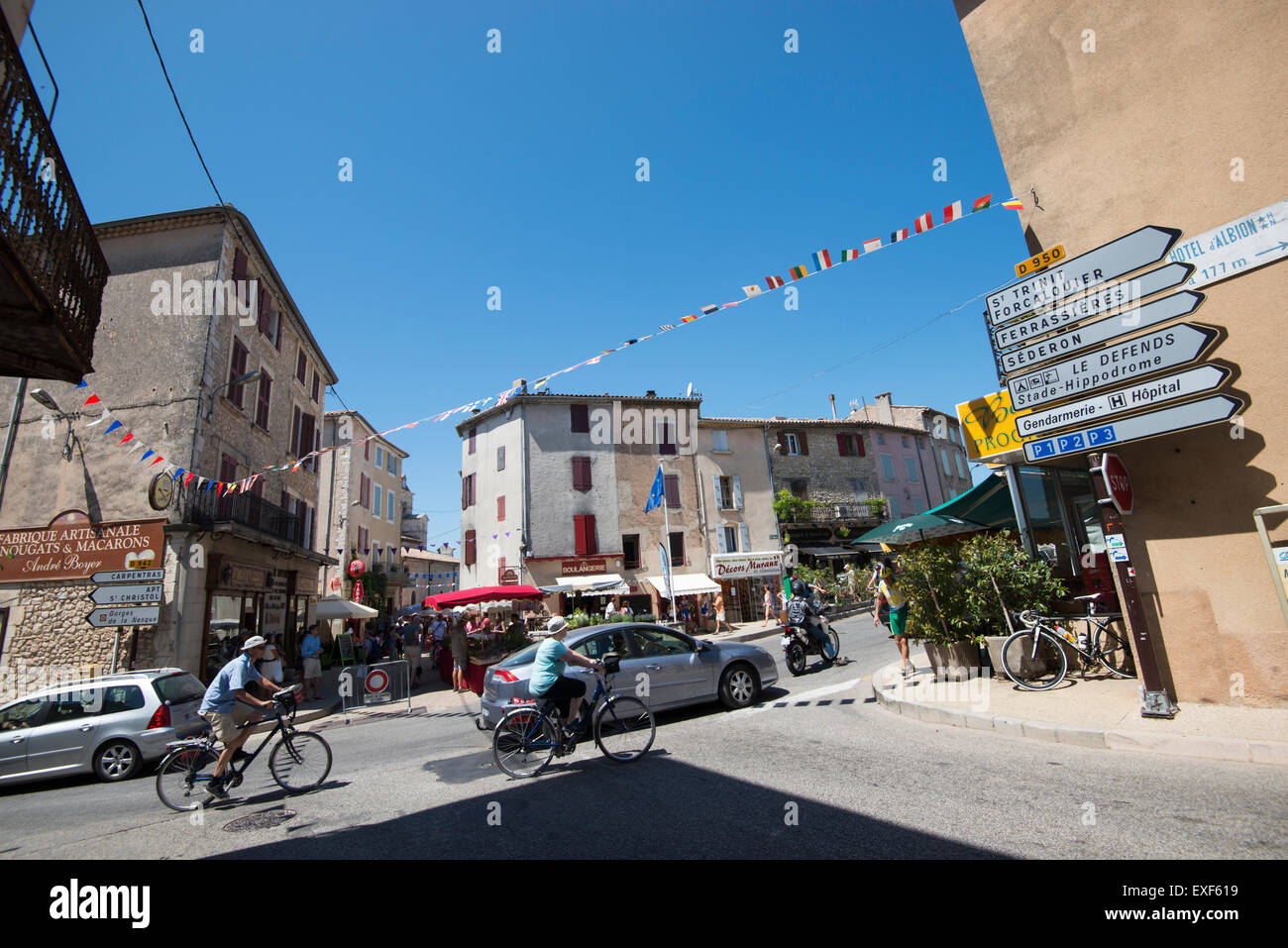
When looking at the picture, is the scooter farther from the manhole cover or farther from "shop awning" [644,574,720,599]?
"shop awning" [644,574,720,599]

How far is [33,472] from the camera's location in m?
14.3

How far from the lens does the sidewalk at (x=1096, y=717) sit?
513cm

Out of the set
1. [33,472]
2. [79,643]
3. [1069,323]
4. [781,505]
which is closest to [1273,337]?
[1069,323]

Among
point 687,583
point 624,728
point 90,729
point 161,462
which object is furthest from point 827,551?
point 90,729

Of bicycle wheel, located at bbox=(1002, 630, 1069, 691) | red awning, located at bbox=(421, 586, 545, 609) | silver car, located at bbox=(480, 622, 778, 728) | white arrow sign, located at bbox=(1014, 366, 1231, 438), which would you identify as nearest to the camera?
white arrow sign, located at bbox=(1014, 366, 1231, 438)

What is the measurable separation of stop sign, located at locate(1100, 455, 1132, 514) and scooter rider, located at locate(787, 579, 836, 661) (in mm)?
5195

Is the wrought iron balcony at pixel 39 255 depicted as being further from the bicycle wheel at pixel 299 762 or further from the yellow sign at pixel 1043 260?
the yellow sign at pixel 1043 260

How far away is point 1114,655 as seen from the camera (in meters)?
7.73

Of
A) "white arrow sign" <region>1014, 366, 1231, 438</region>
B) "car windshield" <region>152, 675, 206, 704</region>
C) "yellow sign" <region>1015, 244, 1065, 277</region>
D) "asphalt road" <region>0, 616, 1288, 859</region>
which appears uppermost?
"yellow sign" <region>1015, 244, 1065, 277</region>

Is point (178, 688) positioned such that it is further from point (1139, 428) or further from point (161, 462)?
point (1139, 428)

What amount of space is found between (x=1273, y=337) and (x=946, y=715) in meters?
5.06

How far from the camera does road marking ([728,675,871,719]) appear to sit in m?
8.09

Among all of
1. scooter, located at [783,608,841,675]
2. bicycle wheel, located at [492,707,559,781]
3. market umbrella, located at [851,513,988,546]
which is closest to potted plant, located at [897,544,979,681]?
scooter, located at [783,608,841,675]

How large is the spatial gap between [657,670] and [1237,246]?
7887 millimetres
